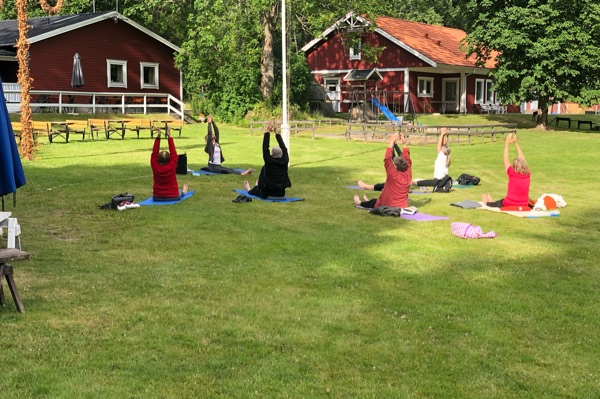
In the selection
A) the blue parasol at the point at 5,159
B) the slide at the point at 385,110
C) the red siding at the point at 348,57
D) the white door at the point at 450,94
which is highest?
the red siding at the point at 348,57

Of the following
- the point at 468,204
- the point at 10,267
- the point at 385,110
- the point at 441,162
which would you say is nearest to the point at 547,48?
the point at 385,110

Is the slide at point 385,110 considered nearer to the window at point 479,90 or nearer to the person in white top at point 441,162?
the window at point 479,90

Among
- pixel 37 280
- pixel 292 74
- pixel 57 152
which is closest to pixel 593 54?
pixel 292 74

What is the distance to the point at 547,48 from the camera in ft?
119

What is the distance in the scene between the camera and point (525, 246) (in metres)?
10.6

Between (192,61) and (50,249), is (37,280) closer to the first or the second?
(50,249)

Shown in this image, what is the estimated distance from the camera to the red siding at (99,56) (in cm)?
3788

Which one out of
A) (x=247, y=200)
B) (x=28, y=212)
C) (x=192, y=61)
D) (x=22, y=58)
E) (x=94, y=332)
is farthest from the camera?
(x=192, y=61)

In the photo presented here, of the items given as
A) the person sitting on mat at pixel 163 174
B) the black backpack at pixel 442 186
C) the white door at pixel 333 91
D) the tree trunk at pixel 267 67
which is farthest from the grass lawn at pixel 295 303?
the white door at pixel 333 91

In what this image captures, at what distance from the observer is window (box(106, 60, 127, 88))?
135ft

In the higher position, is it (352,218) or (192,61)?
(192,61)

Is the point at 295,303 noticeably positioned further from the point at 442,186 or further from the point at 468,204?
the point at 442,186

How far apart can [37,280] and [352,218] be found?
20.1 ft

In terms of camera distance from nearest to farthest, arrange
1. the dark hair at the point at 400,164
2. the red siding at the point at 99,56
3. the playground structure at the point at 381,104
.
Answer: the dark hair at the point at 400,164
the red siding at the point at 99,56
the playground structure at the point at 381,104
